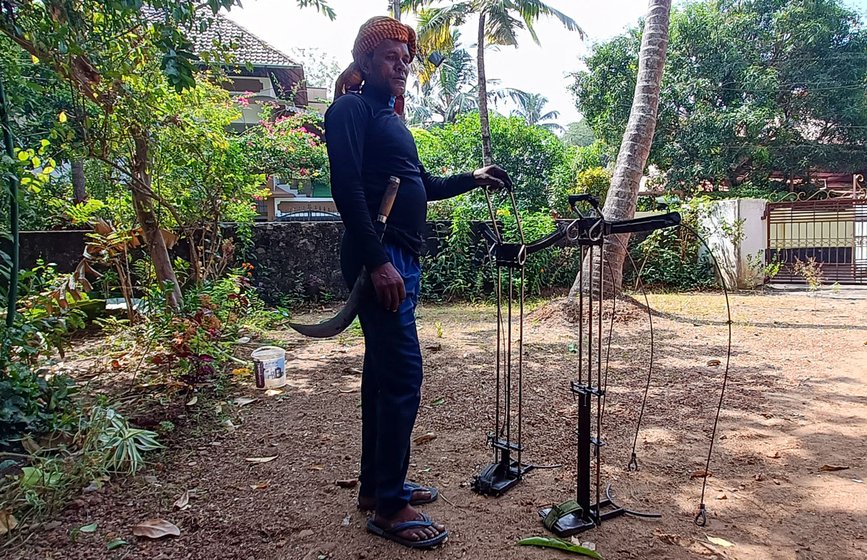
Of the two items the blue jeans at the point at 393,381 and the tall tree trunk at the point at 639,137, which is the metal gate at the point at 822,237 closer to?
the tall tree trunk at the point at 639,137

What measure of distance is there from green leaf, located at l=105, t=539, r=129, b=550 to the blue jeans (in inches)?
37.7

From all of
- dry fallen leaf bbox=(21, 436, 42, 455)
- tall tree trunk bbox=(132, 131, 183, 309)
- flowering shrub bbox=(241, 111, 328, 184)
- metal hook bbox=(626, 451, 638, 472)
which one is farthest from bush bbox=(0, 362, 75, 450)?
flowering shrub bbox=(241, 111, 328, 184)

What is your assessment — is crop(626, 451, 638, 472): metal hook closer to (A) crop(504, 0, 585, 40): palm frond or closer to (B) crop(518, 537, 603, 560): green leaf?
(B) crop(518, 537, 603, 560): green leaf

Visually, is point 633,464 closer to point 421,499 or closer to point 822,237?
point 421,499

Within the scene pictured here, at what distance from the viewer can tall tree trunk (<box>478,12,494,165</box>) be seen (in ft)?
40.0

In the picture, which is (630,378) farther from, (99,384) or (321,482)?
(99,384)

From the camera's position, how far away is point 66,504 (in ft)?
7.83

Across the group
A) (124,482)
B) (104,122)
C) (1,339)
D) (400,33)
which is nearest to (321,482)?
(124,482)

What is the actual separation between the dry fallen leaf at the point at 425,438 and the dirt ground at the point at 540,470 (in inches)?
2.2

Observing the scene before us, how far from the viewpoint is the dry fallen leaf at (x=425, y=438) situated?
10.3 ft

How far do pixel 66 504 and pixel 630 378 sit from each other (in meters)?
3.53

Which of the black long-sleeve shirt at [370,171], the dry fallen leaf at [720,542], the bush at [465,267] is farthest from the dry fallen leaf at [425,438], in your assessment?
the bush at [465,267]

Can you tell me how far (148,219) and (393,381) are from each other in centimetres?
357

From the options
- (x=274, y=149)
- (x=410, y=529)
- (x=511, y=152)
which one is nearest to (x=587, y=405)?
(x=410, y=529)
